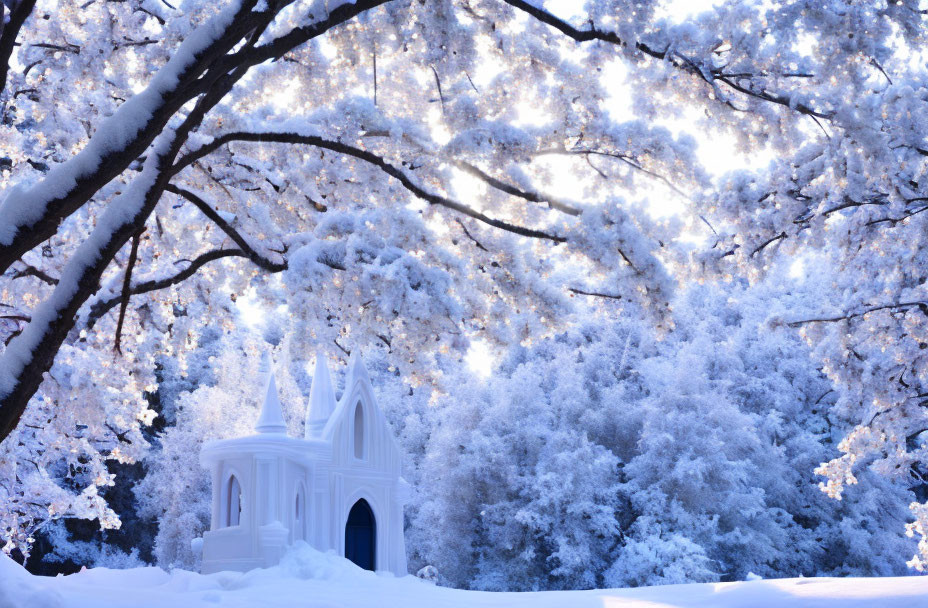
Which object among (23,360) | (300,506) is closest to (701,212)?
(23,360)

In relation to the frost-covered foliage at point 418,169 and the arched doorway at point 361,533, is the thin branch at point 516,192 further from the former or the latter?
the arched doorway at point 361,533

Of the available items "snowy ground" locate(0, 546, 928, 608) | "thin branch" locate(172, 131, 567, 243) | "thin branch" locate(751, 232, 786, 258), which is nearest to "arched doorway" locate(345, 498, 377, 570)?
"snowy ground" locate(0, 546, 928, 608)

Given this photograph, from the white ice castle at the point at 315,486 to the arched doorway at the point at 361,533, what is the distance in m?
0.03

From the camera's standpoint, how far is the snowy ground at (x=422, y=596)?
5793 mm

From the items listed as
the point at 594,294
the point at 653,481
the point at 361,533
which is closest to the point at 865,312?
the point at 594,294

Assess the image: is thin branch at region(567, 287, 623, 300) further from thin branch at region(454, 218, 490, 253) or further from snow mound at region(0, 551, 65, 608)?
snow mound at region(0, 551, 65, 608)

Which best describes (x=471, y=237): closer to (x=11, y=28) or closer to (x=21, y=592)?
(x=11, y=28)

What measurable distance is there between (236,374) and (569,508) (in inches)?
589

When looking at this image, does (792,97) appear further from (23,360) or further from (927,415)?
(927,415)

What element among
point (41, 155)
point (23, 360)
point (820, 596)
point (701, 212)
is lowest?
point (820, 596)

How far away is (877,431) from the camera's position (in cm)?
1502

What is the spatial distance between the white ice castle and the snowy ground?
31.2 feet

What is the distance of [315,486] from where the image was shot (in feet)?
71.1

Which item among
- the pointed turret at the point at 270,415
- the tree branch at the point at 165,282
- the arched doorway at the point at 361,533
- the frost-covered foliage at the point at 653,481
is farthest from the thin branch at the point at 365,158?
the frost-covered foliage at the point at 653,481
